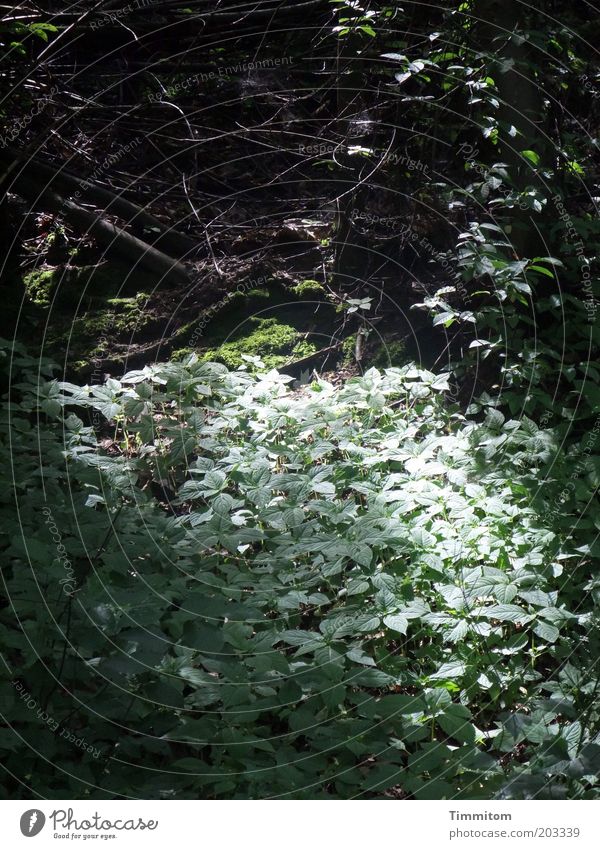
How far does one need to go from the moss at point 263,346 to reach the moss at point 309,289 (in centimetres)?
23

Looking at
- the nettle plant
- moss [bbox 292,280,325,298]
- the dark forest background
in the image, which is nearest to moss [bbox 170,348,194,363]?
the dark forest background

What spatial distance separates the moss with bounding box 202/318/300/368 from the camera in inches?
168

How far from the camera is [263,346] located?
14.3ft

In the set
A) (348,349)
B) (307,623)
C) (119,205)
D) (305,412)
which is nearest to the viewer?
(307,623)

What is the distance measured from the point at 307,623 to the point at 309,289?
7.71 feet

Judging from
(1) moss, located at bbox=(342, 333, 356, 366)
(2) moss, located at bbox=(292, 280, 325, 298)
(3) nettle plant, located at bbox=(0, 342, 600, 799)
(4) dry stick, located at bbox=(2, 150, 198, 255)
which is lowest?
(3) nettle plant, located at bbox=(0, 342, 600, 799)

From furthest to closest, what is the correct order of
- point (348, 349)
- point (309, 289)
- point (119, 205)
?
1. point (119, 205)
2. point (309, 289)
3. point (348, 349)

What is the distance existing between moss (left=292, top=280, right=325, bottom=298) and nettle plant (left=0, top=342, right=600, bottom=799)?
4.59ft

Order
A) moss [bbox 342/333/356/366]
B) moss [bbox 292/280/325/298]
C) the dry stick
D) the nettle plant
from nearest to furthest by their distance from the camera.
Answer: the nettle plant → moss [bbox 342/333/356/366] → moss [bbox 292/280/325/298] → the dry stick

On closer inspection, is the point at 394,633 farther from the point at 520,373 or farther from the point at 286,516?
the point at 520,373

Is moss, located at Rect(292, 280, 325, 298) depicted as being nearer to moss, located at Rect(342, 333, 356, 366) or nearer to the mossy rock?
the mossy rock

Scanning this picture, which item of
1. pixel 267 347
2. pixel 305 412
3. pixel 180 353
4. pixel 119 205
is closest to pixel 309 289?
pixel 267 347

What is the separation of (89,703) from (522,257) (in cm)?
267

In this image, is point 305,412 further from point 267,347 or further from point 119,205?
point 119,205
